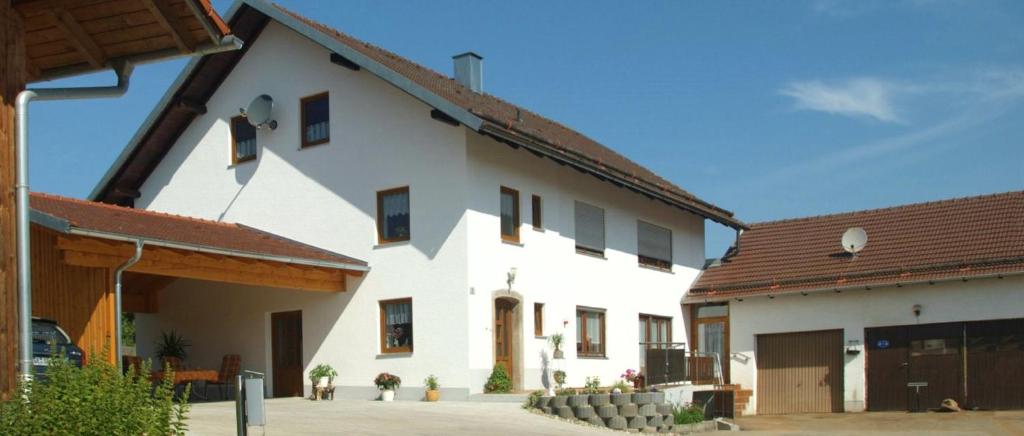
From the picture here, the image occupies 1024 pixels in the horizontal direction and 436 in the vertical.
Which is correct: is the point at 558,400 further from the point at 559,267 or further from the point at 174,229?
the point at 174,229

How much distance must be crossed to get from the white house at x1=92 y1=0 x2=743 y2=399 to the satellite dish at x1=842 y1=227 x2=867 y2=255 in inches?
175

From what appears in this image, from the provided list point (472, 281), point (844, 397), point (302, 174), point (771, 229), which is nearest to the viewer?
point (472, 281)

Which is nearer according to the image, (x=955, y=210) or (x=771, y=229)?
(x=955, y=210)

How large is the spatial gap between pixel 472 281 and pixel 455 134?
2671 mm

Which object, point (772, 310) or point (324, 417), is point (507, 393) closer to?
point (324, 417)

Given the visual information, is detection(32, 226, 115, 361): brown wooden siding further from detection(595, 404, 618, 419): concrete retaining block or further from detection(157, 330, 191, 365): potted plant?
detection(595, 404, 618, 419): concrete retaining block

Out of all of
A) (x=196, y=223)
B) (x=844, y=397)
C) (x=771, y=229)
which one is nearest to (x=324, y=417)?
(x=196, y=223)

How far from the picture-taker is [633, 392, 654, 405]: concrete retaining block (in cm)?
1948

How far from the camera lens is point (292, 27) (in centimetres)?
2156

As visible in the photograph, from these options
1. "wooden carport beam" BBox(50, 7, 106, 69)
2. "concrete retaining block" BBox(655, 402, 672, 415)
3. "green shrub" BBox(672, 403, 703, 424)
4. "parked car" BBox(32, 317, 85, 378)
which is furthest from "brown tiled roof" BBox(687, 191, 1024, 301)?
"wooden carport beam" BBox(50, 7, 106, 69)

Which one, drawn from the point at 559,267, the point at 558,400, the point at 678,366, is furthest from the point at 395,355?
the point at 678,366

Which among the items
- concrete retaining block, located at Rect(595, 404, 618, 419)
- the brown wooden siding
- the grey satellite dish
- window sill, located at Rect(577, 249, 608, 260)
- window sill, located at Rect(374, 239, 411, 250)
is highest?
the grey satellite dish

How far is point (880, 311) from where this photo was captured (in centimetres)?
2516

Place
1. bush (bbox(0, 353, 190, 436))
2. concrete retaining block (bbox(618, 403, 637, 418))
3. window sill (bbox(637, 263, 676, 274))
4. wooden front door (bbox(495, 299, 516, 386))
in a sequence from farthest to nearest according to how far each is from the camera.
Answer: window sill (bbox(637, 263, 676, 274)) → wooden front door (bbox(495, 299, 516, 386)) → concrete retaining block (bbox(618, 403, 637, 418)) → bush (bbox(0, 353, 190, 436))
